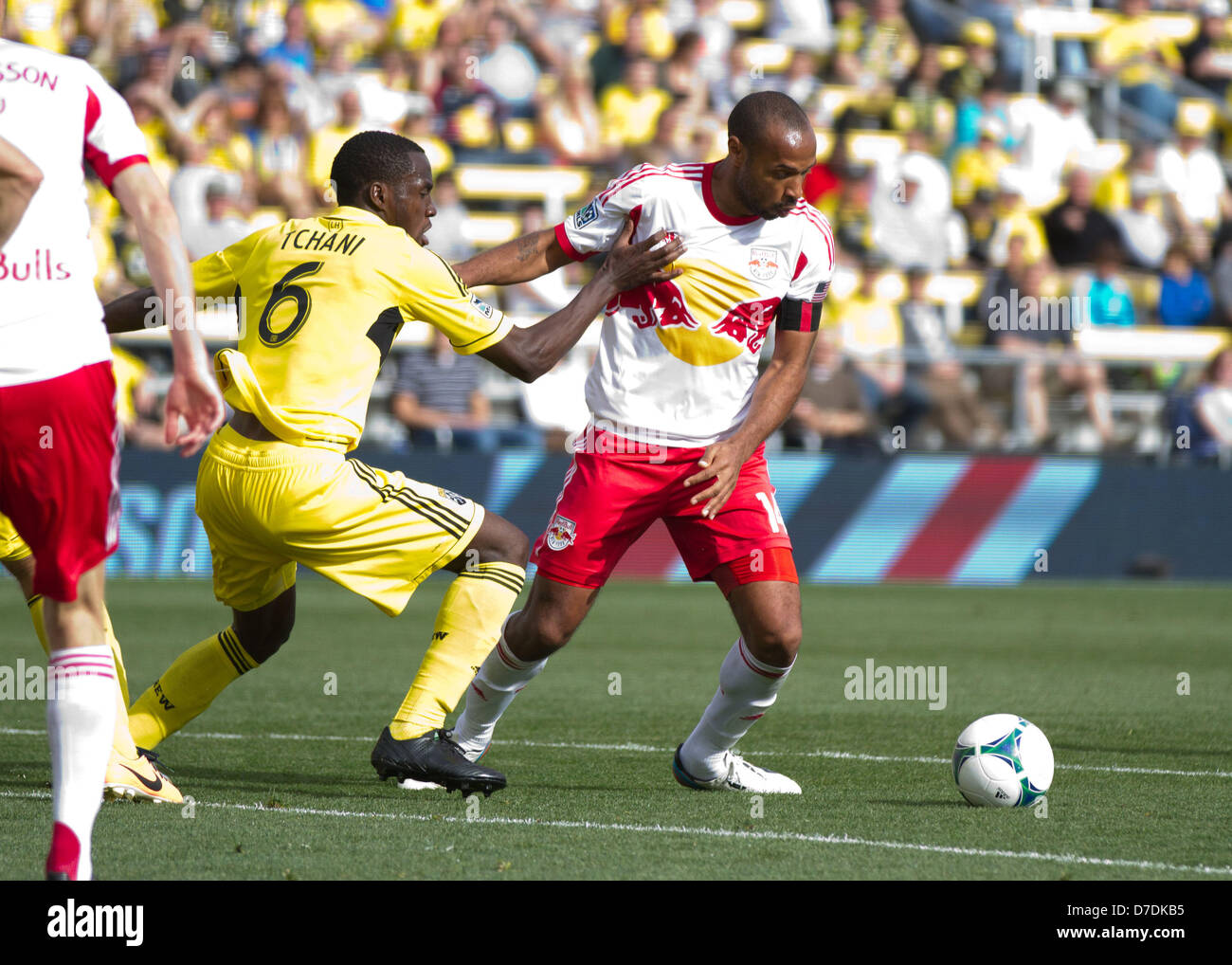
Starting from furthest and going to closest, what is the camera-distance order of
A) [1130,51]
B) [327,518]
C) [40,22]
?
[1130,51]
[40,22]
[327,518]

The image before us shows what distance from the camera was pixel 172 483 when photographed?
1429cm

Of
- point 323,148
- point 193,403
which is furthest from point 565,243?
point 323,148

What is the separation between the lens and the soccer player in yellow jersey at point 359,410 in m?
5.53

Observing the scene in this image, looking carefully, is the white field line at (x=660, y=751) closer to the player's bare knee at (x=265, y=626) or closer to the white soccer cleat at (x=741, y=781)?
the white soccer cleat at (x=741, y=781)

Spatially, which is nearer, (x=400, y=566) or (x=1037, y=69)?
(x=400, y=566)

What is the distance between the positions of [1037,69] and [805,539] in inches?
333

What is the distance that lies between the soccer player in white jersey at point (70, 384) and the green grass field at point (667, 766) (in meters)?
0.57

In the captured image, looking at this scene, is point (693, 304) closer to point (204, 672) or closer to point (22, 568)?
point (204, 672)

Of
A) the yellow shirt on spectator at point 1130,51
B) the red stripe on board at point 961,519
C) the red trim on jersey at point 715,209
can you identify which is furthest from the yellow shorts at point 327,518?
the yellow shirt on spectator at point 1130,51

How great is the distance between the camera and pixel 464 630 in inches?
232

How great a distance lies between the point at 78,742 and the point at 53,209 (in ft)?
4.03

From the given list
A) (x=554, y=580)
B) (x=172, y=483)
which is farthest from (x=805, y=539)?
(x=554, y=580)

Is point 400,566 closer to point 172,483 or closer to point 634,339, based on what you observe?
point 634,339
